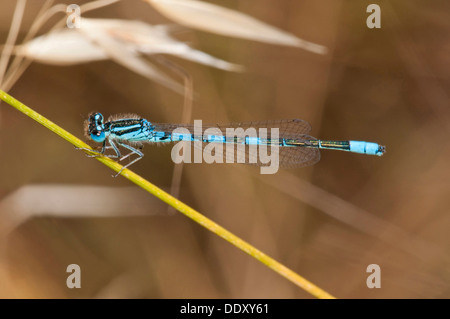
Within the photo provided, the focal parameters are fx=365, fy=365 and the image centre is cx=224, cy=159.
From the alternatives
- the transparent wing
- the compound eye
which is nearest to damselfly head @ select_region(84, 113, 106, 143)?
the compound eye

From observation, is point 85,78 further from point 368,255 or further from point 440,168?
point 440,168

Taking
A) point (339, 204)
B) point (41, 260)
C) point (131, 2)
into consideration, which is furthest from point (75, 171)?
point (339, 204)

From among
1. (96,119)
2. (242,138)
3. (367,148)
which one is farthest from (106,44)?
(367,148)

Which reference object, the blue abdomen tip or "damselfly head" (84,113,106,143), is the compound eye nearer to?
"damselfly head" (84,113,106,143)

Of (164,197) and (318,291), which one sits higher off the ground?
(164,197)

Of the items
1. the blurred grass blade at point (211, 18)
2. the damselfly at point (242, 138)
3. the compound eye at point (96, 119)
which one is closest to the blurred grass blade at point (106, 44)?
the blurred grass blade at point (211, 18)

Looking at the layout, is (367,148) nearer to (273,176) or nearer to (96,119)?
(273,176)
